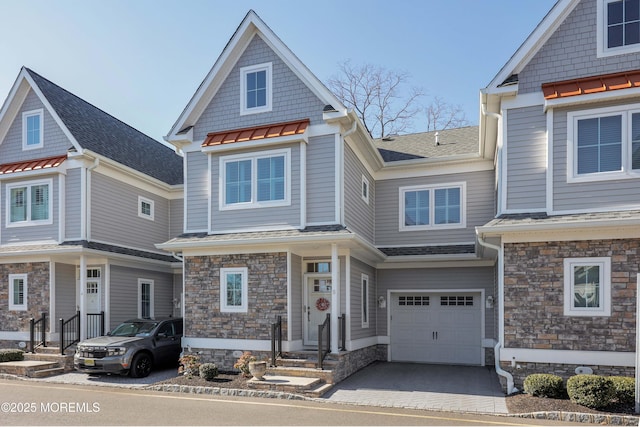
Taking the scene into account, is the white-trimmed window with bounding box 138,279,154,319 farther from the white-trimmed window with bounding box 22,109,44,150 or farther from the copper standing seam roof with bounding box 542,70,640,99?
the copper standing seam roof with bounding box 542,70,640,99

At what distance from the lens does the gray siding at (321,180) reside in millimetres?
12578

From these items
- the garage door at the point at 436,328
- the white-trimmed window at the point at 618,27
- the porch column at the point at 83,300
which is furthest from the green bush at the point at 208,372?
the white-trimmed window at the point at 618,27

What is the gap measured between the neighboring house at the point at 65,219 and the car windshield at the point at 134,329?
203 cm

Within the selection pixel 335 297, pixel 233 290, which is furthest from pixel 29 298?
pixel 335 297

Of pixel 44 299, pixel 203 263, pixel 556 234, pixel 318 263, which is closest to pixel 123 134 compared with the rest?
pixel 44 299

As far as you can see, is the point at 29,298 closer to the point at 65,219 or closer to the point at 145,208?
the point at 65,219

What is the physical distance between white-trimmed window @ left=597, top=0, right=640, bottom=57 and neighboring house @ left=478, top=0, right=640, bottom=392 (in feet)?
0.07

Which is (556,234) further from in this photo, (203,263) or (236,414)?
(203,263)

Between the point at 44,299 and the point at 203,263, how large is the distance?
5.92m

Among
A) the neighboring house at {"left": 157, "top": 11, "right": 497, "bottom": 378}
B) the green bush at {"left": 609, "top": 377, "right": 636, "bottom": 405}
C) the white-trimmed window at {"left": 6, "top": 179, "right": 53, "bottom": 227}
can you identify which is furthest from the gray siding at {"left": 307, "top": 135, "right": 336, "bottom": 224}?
the white-trimmed window at {"left": 6, "top": 179, "right": 53, "bottom": 227}

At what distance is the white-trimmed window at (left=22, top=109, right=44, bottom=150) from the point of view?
16.4m

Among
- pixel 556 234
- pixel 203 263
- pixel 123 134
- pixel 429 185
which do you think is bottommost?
pixel 203 263

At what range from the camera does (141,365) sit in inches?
502

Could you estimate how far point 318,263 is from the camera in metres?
13.6
